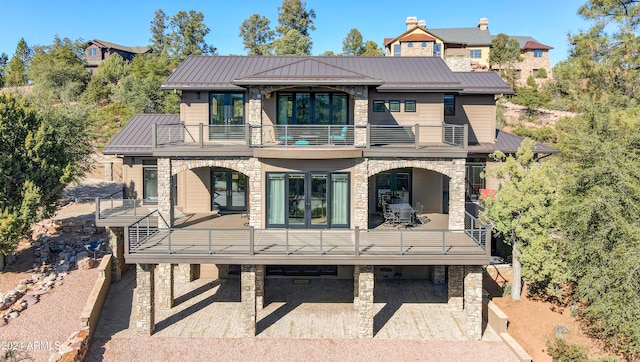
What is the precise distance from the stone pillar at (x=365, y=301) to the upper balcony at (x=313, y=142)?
4.46 meters

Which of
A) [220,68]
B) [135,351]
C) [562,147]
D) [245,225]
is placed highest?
[220,68]

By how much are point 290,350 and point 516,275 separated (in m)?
9.60

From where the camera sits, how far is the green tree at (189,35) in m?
61.7

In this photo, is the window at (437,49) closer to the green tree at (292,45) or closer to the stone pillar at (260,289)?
the green tree at (292,45)

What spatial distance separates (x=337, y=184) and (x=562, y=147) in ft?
33.6

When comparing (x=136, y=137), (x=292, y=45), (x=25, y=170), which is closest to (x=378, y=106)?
(x=136, y=137)

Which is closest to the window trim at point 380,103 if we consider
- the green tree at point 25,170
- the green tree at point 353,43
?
the green tree at point 25,170

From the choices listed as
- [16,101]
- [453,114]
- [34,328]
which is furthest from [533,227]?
[16,101]

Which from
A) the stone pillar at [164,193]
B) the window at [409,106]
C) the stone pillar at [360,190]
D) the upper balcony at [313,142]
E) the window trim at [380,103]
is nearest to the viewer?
the upper balcony at [313,142]

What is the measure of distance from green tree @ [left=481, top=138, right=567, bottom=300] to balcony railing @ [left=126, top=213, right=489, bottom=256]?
1807 millimetres

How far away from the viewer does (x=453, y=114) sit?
21203 millimetres

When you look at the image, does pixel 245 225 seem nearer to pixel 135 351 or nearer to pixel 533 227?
pixel 135 351

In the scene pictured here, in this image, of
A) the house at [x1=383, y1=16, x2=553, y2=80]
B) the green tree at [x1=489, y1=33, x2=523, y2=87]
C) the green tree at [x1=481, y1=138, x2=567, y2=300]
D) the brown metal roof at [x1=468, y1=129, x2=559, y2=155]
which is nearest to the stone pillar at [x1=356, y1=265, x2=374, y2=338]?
the green tree at [x1=481, y1=138, x2=567, y2=300]

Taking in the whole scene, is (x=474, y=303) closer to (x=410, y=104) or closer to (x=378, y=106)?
(x=410, y=104)
